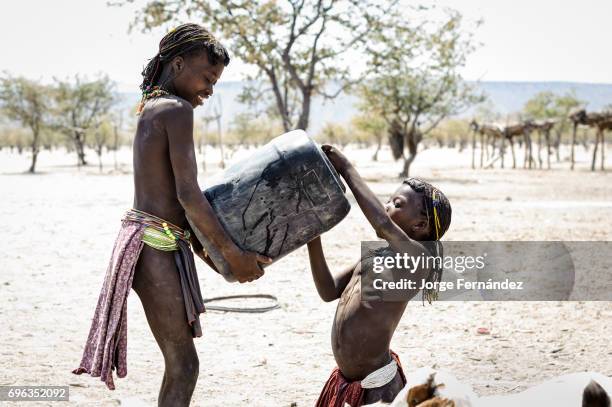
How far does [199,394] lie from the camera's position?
138 inches

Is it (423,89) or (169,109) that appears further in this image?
(423,89)

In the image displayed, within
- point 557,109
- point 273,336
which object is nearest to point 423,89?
point 273,336

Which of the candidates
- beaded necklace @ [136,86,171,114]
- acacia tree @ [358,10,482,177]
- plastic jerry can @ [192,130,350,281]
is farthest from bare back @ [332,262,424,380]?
acacia tree @ [358,10,482,177]

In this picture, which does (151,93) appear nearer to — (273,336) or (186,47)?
(186,47)

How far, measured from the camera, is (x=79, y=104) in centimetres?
3778

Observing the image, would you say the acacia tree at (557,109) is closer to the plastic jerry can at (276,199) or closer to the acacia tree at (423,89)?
the acacia tree at (423,89)

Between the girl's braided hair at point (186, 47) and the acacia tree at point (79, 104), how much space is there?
34.3 meters

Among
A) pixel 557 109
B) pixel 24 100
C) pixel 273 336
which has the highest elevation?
A: pixel 557 109

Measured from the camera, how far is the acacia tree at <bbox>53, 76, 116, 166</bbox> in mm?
35906

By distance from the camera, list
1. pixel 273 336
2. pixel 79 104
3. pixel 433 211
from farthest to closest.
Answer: pixel 79 104 < pixel 273 336 < pixel 433 211

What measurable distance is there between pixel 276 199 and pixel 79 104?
38363mm

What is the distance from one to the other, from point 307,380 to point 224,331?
121 cm

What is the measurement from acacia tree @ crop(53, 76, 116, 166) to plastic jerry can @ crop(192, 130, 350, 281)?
113ft

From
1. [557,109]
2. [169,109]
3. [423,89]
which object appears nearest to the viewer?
[169,109]
